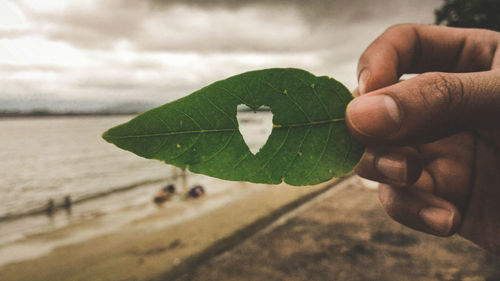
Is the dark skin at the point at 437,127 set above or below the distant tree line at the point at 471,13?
below

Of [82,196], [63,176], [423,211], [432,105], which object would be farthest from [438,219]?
[63,176]

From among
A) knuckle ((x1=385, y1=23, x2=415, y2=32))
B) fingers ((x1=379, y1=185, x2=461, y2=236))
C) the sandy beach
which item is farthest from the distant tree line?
fingers ((x1=379, y1=185, x2=461, y2=236))

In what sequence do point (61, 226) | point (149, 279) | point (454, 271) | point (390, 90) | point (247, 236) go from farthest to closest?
1. point (61, 226)
2. point (247, 236)
3. point (149, 279)
4. point (454, 271)
5. point (390, 90)

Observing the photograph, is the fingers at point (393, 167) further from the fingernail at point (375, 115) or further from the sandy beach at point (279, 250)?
the sandy beach at point (279, 250)

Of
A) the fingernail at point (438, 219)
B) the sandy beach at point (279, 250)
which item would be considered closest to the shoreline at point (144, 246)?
the sandy beach at point (279, 250)

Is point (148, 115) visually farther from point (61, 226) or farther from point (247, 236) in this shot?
point (61, 226)

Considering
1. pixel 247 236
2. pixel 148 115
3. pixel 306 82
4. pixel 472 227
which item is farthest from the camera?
pixel 247 236

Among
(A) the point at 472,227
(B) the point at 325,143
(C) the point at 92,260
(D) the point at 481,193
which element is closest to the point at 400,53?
(D) the point at 481,193

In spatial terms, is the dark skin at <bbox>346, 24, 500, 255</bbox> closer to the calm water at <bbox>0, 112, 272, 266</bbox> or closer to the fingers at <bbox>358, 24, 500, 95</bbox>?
the fingers at <bbox>358, 24, 500, 95</bbox>
